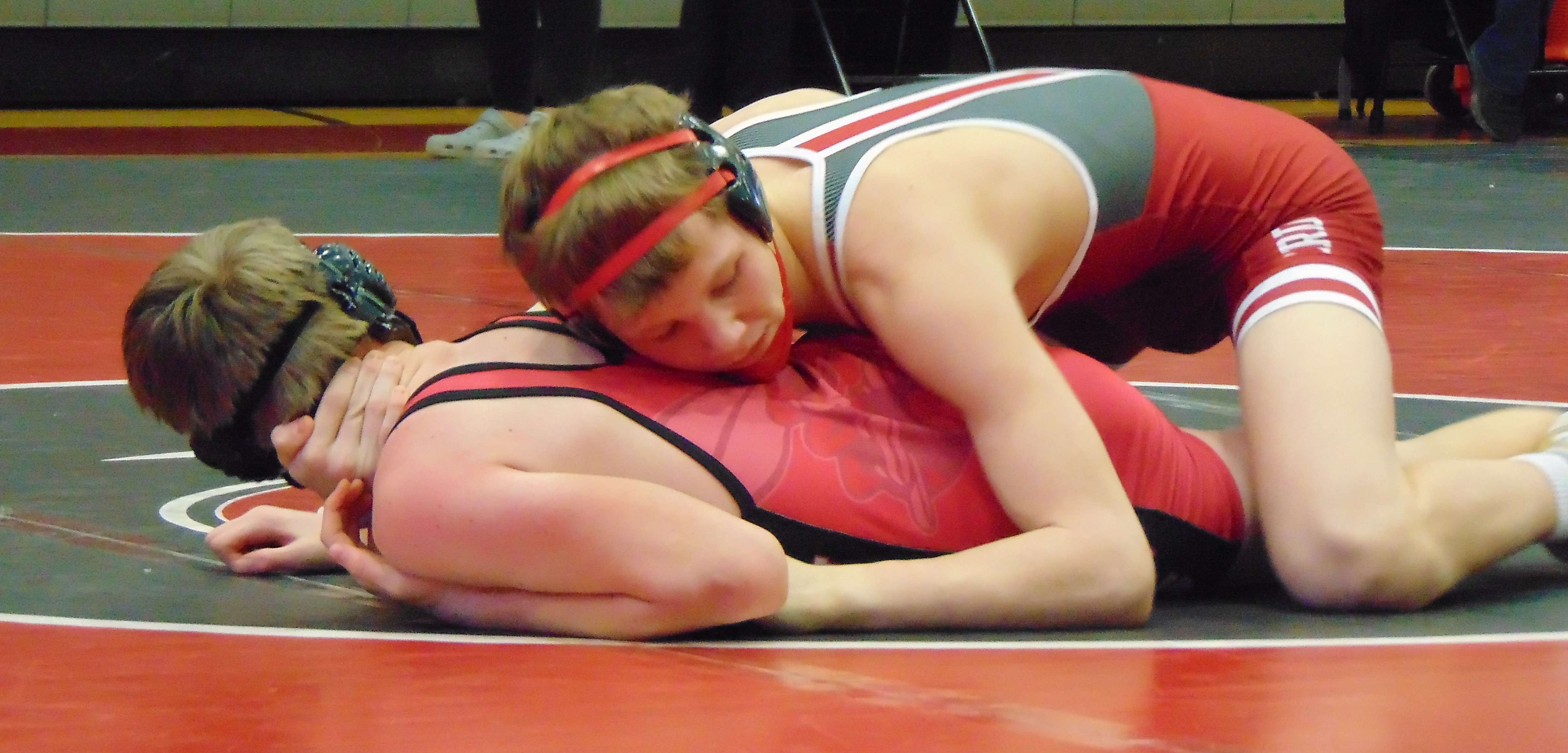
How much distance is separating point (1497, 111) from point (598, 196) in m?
6.65

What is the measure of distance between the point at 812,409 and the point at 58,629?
82cm

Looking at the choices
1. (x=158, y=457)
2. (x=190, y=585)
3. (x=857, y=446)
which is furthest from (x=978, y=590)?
(x=158, y=457)

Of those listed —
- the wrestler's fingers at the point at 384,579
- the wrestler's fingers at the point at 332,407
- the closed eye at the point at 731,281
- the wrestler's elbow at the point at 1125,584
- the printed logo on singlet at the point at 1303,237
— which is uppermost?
the printed logo on singlet at the point at 1303,237

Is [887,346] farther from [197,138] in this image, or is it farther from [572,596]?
[197,138]

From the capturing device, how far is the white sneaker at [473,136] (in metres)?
6.34

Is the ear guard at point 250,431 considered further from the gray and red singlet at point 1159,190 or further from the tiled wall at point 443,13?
the tiled wall at point 443,13

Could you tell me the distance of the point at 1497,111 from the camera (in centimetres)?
735

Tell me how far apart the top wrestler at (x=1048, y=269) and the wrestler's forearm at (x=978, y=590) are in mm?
12

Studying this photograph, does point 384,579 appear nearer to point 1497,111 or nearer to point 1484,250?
point 1484,250

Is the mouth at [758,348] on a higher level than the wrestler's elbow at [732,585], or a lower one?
higher

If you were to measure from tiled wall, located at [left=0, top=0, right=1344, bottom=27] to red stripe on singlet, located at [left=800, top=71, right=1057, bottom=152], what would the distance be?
6.69 m

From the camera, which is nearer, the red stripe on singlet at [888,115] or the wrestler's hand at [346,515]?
the wrestler's hand at [346,515]

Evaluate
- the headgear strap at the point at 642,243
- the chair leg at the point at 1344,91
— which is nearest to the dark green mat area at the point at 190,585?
the headgear strap at the point at 642,243

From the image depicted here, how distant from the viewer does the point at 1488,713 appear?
4.74 feet
